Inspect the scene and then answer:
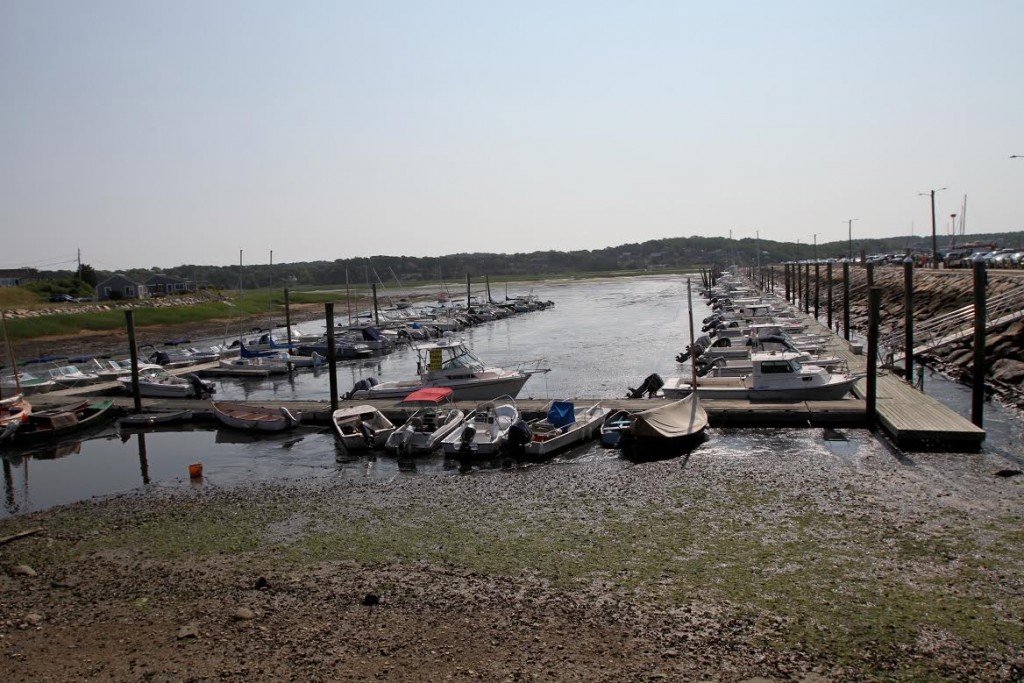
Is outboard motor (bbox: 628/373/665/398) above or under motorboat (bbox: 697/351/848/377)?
under

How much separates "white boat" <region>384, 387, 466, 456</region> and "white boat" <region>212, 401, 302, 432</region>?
426cm

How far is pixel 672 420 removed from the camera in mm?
23172

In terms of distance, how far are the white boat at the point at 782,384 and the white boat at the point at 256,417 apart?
14.1 m

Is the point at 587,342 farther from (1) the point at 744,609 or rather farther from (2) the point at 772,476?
(1) the point at 744,609

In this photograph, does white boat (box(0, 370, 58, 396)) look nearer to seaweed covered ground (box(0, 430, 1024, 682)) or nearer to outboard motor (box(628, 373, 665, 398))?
seaweed covered ground (box(0, 430, 1024, 682))

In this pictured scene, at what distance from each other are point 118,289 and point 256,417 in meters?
77.5

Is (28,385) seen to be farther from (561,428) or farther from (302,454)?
(561,428)

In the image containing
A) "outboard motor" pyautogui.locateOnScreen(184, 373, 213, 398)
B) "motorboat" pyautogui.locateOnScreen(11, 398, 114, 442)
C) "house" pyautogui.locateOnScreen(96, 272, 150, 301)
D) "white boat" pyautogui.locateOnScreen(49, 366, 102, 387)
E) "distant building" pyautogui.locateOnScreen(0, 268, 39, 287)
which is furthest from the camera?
"distant building" pyautogui.locateOnScreen(0, 268, 39, 287)

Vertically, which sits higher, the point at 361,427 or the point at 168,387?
the point at 168,387

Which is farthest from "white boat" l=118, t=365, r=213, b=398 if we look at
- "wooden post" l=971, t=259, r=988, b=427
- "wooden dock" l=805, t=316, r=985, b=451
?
"wooden post" l=971, t=259, r=988, b=427

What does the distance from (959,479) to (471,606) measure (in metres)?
12.8

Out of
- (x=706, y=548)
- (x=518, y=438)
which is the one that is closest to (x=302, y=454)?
(x=518, y=438)

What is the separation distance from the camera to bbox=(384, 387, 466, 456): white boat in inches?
925

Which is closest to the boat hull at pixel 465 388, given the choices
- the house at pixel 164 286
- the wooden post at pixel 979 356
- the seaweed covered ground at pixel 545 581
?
the seaweed covered ground at pixel 545 581
